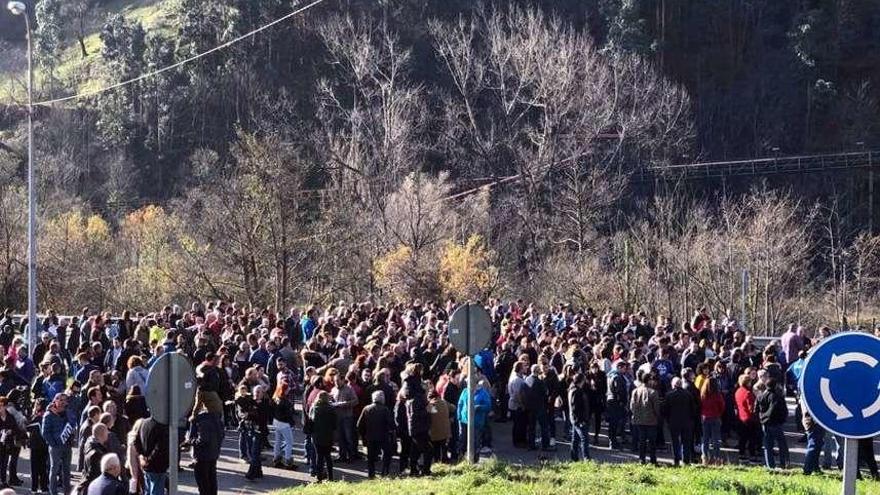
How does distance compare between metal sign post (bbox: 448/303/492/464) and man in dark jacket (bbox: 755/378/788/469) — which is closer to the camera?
metal sign post (bbox: 448/303/492/464)

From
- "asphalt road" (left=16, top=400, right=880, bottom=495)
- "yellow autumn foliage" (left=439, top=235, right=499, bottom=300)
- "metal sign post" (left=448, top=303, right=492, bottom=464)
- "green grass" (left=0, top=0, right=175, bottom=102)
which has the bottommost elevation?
"asphalt road" (left=16, top=400, right=880, bottom=495)

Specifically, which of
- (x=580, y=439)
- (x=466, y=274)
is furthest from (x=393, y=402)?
(x=466, y=274)

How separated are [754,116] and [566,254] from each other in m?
38.4

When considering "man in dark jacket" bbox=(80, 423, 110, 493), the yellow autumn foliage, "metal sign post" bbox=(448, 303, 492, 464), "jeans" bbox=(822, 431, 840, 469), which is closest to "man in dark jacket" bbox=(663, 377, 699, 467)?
"jeans" bbox=(822, 431, 840, 469)

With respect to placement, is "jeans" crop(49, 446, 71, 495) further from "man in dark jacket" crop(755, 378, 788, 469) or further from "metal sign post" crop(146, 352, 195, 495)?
"man in dark jacket" crop(755, 378, 788, 469)

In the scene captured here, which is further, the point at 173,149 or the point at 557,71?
the point at 173,149

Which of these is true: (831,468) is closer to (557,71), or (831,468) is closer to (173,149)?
(557,71)

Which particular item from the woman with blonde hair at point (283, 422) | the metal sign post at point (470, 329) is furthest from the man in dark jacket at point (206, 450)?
the metal sign post at point (470, 329)

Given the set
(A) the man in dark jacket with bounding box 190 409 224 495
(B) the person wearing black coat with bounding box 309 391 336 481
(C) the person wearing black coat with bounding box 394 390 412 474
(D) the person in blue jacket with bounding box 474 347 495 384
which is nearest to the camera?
(A) the man in dark jacket with bounding box 190 409 224 495

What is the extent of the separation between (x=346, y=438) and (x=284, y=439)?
1.04 meters

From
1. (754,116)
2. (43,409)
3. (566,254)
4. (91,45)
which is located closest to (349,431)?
(43,409)

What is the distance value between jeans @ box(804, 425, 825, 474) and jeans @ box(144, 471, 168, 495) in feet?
30.1

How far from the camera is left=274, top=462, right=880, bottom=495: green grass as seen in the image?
40.2ft

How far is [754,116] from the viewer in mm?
79438
